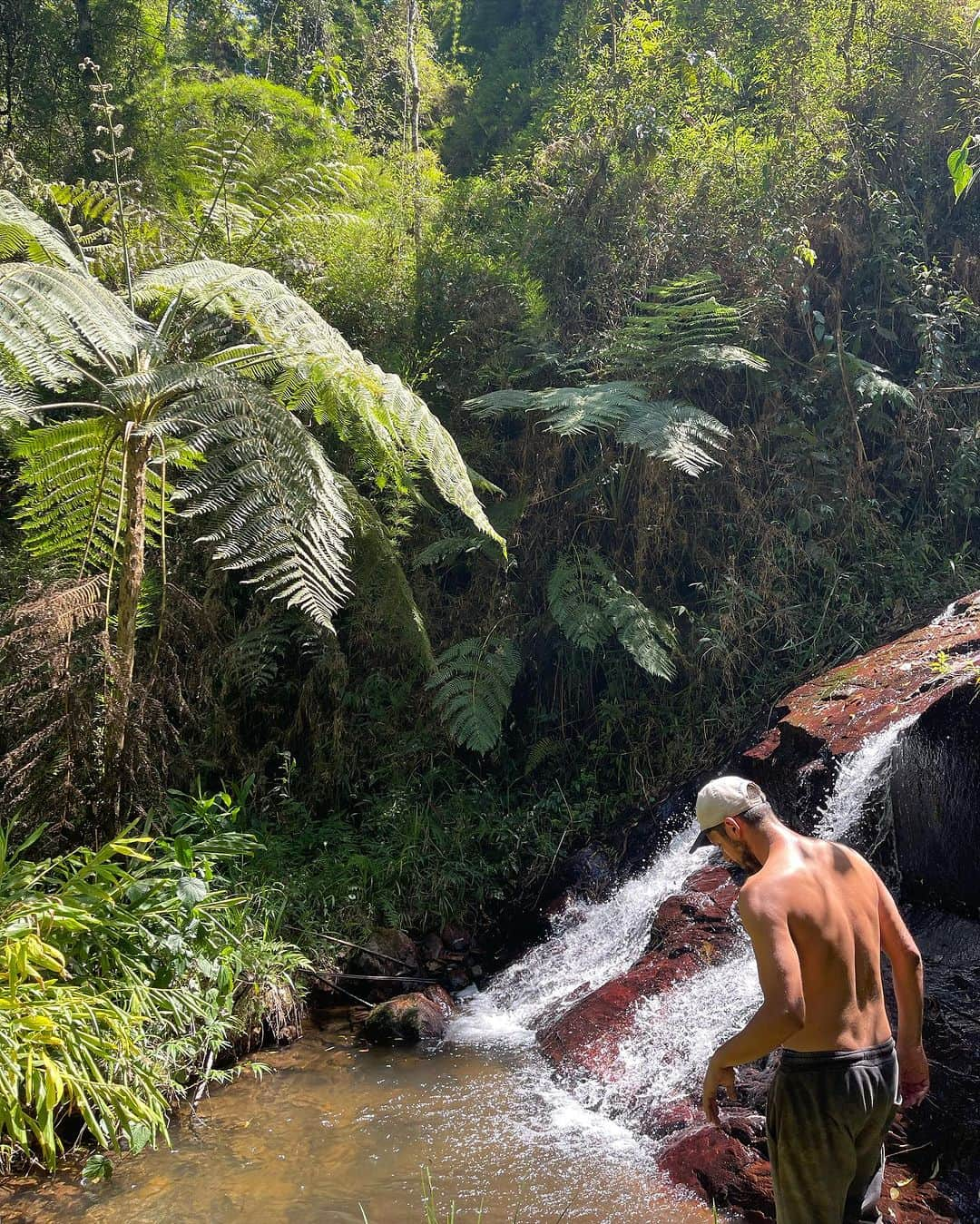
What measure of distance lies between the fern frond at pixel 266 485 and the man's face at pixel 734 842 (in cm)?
231

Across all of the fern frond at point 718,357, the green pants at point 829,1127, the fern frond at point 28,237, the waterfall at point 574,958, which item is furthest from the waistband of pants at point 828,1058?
the fern frond at point 718,357

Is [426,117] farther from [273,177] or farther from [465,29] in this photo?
[273,177]

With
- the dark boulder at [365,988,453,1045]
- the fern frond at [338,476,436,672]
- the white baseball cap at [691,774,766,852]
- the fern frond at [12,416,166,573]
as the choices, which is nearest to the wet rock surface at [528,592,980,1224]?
the dark boulder at [365,988,453,1045]

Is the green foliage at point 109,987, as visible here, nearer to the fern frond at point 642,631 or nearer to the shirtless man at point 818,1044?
the shirtless man at point 818,1044

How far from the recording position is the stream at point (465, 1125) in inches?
134

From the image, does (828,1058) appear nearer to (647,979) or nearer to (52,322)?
(647,979)

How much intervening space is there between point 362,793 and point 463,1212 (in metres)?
3.49

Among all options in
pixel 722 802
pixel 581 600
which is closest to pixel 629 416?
pixel 581 600

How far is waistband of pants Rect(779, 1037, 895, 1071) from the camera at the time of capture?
7.42 feet

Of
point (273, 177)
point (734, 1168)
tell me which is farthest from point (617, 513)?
point (734, 1168)

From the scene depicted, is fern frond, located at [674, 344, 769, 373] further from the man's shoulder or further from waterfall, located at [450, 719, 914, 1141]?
the man's shoulder

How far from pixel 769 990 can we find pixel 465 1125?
2279 millimetres

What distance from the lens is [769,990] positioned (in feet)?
7.18

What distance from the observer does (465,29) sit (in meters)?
12.5
